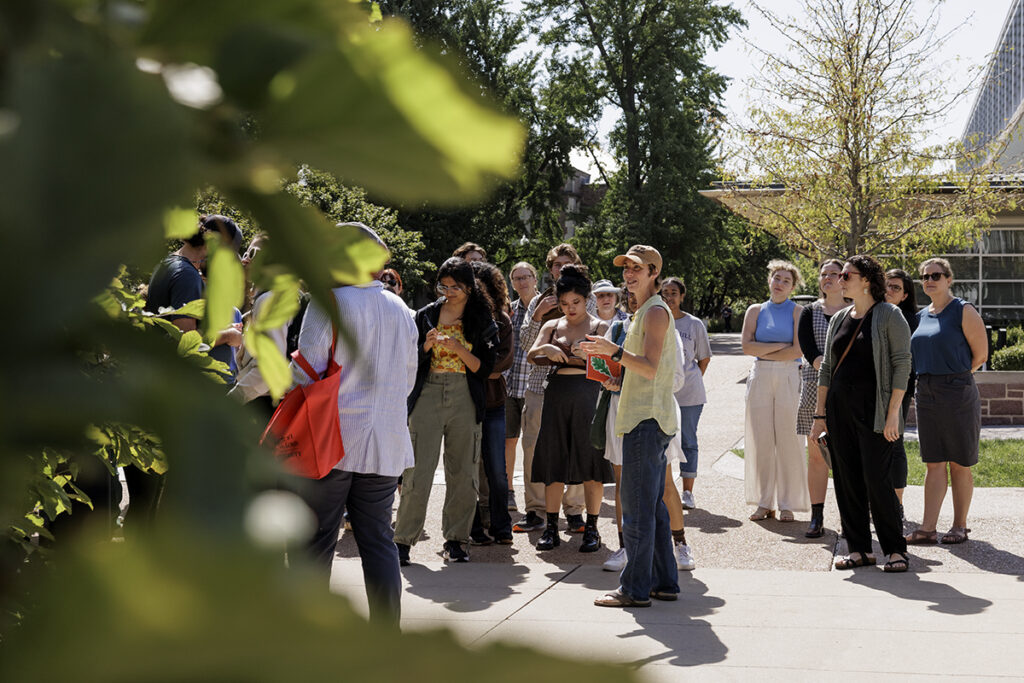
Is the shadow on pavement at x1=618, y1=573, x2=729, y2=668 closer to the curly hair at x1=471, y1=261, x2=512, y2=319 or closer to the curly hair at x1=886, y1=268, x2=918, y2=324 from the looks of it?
the curly hair at x1=471, y1=261, x2=512, y2=319

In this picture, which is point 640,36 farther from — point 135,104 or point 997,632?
point 135,104

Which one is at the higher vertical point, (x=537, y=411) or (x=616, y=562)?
(x=537, y=411)

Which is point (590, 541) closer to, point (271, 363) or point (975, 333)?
point (975, 333)

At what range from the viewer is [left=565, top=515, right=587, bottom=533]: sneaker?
864 centimetres

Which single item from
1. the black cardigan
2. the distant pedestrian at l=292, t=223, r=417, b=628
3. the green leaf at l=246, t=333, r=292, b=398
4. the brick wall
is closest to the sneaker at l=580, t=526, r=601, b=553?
the black cardigan

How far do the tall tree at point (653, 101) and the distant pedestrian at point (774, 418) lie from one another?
97.3 feet

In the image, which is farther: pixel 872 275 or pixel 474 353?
pixel 474 353

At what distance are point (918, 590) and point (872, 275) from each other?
Result: 2.15 metres

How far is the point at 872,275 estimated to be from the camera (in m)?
7.32

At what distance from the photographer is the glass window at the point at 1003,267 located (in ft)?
73.3

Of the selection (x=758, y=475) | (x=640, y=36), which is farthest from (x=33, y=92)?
(x=640, y=36)

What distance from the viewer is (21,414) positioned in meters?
0.27

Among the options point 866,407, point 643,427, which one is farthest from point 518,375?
point 866,407

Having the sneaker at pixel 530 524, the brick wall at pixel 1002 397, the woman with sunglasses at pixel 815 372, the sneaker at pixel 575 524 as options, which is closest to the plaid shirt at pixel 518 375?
the sneaker at pixel 530 524
